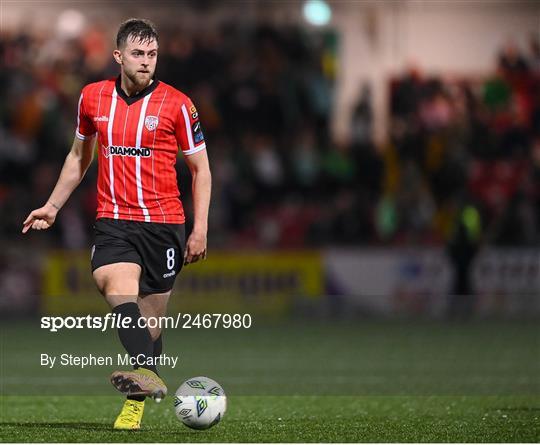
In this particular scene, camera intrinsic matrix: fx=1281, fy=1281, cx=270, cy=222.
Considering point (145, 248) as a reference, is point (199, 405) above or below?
below

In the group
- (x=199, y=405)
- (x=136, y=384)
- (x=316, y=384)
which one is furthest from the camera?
(x=316, y=384)

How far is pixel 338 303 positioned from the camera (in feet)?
57.0

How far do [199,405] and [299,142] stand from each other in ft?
44.5

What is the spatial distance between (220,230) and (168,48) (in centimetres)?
378

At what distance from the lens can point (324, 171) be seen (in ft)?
65.8

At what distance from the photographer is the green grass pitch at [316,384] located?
7086mm

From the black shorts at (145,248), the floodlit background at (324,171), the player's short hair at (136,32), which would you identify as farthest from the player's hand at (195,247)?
the floodlit background at (324,171)

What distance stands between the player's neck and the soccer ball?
162cm

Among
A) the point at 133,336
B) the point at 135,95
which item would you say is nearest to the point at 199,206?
the point at 135,95

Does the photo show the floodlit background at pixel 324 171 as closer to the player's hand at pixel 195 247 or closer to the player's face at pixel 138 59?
the player's hand at pixel 195 247

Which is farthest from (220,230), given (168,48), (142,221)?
(142,221)

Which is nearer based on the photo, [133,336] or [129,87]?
[133,336]

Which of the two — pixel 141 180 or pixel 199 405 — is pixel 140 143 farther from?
pixel 199 405

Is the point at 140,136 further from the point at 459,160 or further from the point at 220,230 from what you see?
the point at 459,160
